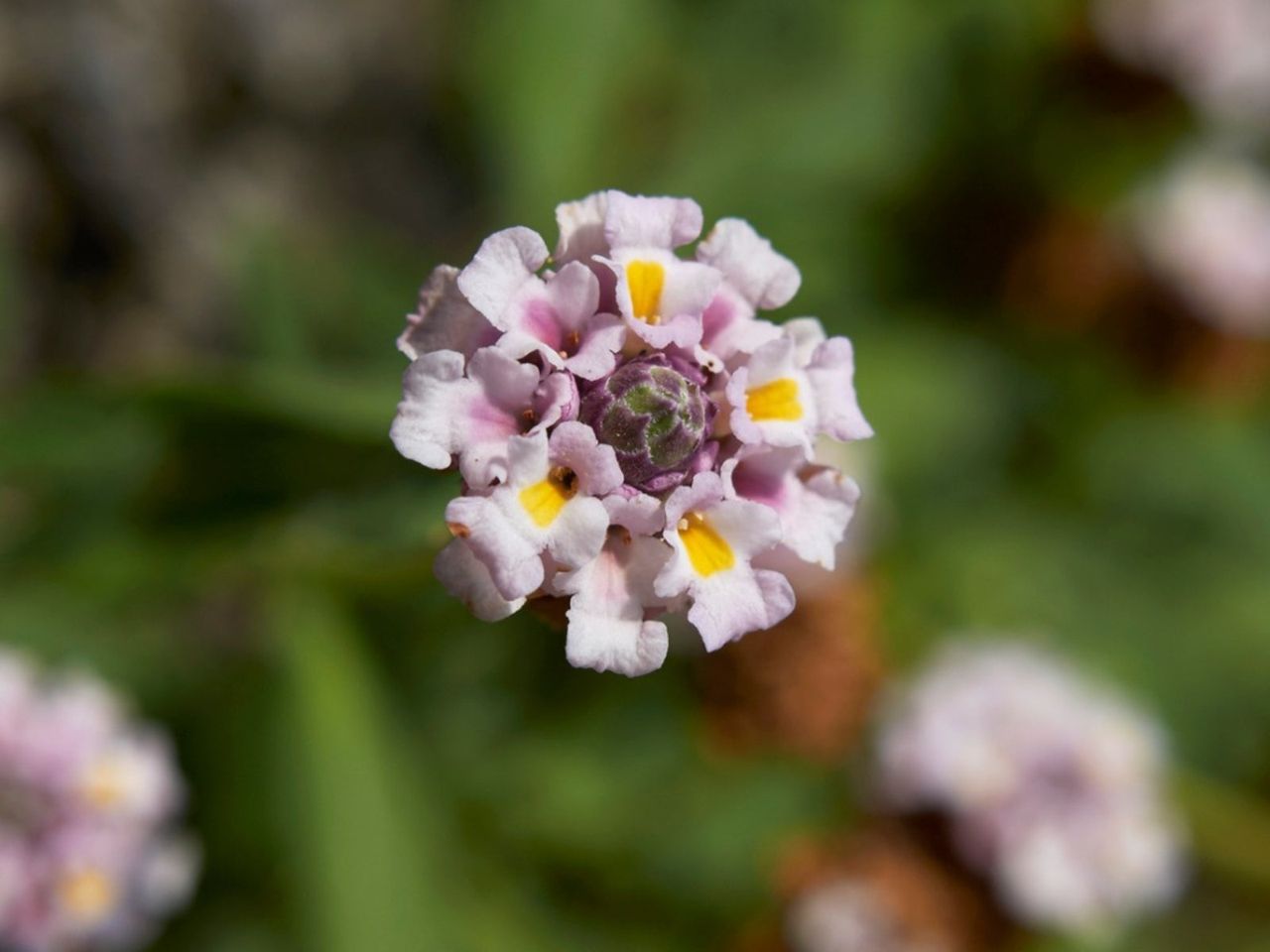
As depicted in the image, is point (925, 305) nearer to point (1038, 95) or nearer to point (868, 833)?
point (1038, 95)

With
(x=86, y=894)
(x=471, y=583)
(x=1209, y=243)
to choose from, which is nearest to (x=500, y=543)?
(x=471, y=583)

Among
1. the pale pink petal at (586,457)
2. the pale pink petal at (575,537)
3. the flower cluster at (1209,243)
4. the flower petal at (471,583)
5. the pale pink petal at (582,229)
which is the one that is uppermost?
the flower cluster at (1209,243)

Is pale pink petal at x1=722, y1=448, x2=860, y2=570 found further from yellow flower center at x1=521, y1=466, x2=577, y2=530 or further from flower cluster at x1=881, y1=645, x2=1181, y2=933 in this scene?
flower cluster at x1=881, y1=645, x2=1181, y2=933

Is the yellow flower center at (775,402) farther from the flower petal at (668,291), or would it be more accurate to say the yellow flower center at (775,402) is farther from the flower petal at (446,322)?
the flower petal at (446,322)

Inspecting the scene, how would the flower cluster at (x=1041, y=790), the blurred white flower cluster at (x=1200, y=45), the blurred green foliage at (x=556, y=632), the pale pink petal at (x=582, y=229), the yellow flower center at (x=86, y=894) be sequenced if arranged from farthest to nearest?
the blurred white flower cluster at (x=1200, y=45)
the flower cluster at (x=1041, y=790)
the blurred green foliage at (x=556, y=632)
the yellow flower center at (x=86, y=894)
the pale pink petal at (x=582, y=229)

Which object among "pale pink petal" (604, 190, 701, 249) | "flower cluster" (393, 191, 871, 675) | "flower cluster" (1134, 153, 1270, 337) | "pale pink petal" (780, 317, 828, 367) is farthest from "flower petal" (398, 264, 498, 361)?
"flower cluster" (1134, 153, 1270, 337)

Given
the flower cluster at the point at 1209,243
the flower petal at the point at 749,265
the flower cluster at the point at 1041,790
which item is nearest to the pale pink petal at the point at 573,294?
the flower petal at the point at 749,265

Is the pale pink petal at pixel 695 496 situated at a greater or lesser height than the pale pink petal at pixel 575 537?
greater

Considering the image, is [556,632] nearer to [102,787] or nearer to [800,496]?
[102,787]
